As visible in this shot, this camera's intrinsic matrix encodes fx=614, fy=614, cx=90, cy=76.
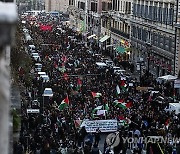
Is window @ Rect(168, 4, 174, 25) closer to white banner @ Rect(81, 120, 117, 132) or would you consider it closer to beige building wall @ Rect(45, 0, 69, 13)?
white banner @ Rect(81, 120, 117, 132)

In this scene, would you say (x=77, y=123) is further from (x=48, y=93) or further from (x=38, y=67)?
(x=38, y=67)

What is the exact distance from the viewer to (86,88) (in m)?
33.2

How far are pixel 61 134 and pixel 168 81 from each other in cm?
1850

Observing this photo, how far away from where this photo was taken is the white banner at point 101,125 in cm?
2147

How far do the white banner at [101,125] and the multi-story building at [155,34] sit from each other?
891 inches

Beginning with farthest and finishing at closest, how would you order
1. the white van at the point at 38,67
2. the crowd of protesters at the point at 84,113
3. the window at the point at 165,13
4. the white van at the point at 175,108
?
the window at the point at 165,13 → the white van at the point at 38,67 → the white van at the point at 175,108 → the crowd of protesters at the point at 84,113

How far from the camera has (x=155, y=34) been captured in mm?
50062

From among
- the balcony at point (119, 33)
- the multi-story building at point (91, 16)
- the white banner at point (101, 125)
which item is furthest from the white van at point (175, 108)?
the multi-story building at point (91, 16)

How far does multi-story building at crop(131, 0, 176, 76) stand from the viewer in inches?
1774

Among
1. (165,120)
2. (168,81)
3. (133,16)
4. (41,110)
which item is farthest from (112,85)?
(133,16)

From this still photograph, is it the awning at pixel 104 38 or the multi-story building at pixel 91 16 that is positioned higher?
the multi-story building at pixel 91 16

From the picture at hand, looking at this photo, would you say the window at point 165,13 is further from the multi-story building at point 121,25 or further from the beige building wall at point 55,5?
the beige building wall at point 55,5

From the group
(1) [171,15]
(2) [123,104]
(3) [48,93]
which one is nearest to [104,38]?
(1) [171,15]

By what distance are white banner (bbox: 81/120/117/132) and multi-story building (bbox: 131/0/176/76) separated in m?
22.6
